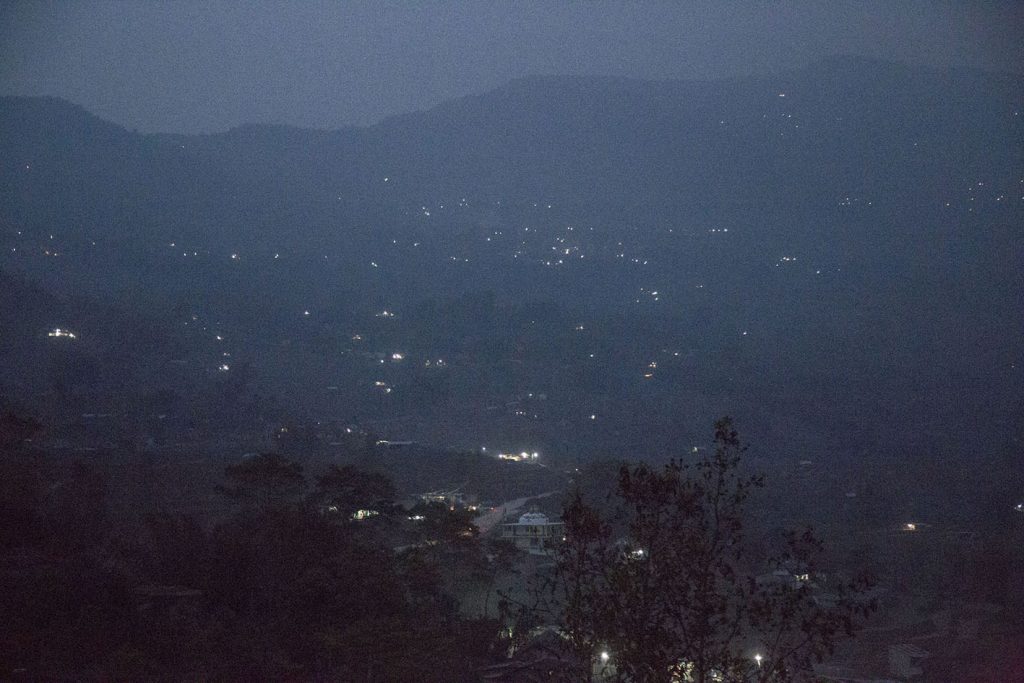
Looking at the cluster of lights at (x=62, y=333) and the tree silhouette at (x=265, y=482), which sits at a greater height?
the cluster of lights at (x=62, y=333)

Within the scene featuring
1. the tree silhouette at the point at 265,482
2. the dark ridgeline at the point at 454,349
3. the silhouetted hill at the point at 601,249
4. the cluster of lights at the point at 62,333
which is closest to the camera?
the dark ridgeline at the point at 454,349

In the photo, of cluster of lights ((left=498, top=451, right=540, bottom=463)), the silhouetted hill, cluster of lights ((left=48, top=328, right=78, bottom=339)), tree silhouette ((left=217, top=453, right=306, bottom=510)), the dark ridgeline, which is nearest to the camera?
the dark ridgeline

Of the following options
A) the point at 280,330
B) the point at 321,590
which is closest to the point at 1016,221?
the point at 280,330

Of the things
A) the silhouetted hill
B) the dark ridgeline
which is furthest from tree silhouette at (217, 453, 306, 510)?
the silhouetted hill

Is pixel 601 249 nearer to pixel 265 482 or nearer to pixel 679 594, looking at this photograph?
pixel 265 482

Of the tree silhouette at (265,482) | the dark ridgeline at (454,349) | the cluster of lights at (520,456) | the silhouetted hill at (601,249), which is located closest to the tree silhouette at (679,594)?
the dark ridgeline at (454,349)

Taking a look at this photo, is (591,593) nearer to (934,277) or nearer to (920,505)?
(920,505)

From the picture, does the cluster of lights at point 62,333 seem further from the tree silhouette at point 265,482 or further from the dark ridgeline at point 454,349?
the tree silhouette at point 265,482

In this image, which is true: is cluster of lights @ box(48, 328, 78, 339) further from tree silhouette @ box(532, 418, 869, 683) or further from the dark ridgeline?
tree silhouette @ box(532, 418, 869, 683)

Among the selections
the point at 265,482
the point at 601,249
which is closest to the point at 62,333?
the point at 265,482
